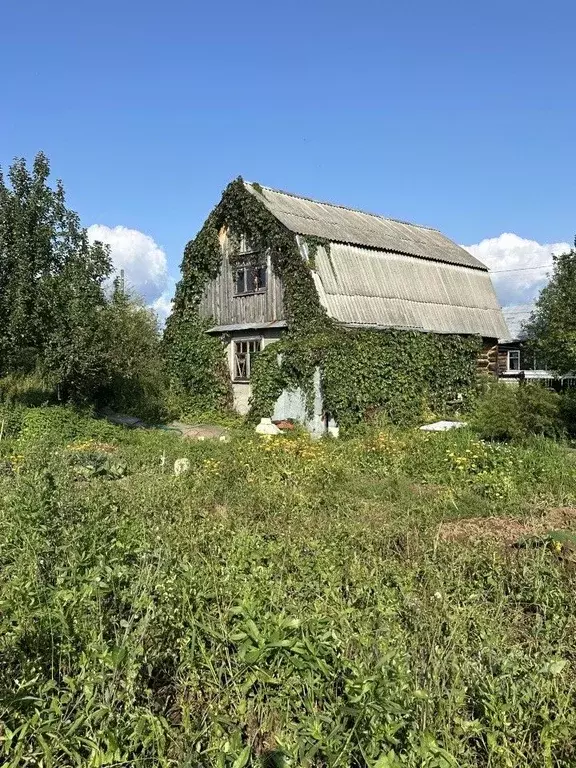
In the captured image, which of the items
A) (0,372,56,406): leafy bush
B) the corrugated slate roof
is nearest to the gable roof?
the corrugated slate roof

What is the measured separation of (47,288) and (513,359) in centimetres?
2829

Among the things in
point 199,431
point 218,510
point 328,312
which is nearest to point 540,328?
point 328,312

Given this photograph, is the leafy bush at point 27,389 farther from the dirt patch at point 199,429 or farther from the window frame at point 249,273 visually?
the window frame at point 249,273

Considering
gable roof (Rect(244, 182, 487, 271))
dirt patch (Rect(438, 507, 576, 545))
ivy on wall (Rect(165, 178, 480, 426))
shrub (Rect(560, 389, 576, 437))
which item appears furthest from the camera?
gable roof (Rect(244, 182, 487, 271))

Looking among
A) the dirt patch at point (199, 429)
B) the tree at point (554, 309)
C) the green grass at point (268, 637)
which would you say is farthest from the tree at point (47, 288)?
the tree at point (554, 309)

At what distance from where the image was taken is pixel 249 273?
19016mm

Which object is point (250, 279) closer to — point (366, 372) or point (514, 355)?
A: point (366, 372)

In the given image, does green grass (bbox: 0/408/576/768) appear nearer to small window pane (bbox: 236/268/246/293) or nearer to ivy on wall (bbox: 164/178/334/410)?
ivy on wall (bbox: 164/178/334/410)

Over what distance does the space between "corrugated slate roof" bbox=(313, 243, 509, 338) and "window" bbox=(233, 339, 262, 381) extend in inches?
121

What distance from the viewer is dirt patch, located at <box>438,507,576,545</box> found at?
5.92m

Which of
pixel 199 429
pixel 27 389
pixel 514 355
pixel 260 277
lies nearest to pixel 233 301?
pixel 260 277

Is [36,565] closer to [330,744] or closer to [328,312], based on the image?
[330,744]

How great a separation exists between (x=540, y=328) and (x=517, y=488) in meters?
30.5

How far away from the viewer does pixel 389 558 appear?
17.5 feet
